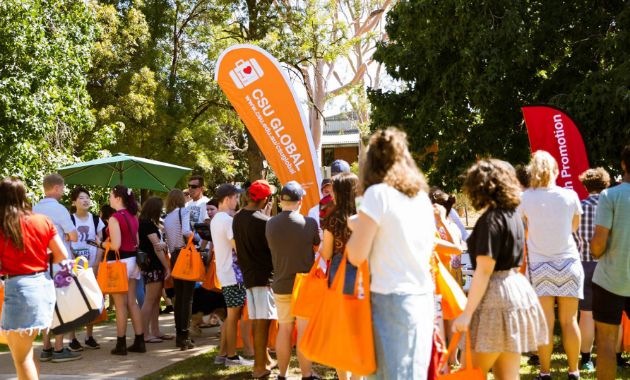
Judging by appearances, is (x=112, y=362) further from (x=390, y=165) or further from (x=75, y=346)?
(x=390, y=165)

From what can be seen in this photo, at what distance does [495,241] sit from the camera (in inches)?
159

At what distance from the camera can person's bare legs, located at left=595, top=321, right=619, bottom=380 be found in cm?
510

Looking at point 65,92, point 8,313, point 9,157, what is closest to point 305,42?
point 65,92

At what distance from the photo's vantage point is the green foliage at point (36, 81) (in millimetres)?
14695

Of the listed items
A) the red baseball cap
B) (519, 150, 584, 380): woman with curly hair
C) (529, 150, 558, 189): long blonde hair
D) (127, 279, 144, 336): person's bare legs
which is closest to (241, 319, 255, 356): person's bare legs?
(127, 279, 144, 336): person's bare legs

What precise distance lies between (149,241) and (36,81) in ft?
29.1

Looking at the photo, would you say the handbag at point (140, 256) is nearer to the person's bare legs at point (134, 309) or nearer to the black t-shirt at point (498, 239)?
the person's bare legs at point (134, 309)

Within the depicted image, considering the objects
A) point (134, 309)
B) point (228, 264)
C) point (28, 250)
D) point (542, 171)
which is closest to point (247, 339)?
point (228, 264)

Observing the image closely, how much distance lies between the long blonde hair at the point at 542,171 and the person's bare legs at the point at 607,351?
121cm

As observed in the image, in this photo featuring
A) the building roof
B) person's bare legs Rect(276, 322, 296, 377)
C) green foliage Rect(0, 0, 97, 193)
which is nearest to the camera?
person's bare legs Rect(276, 322, 296, 377)

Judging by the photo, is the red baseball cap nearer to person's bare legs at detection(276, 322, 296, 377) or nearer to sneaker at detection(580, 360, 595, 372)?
person's bare legs at detection(276, 322, 296, 377)

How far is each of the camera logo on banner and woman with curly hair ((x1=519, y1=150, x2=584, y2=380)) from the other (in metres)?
4.29

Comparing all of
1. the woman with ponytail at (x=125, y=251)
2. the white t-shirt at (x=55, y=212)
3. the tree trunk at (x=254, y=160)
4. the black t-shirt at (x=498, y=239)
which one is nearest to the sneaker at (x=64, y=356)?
the woman with ponytail at (x=125, y=251)

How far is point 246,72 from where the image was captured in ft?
29.0
